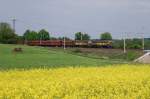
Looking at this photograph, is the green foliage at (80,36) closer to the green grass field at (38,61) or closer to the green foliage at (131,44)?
the green foliage at (131,44)

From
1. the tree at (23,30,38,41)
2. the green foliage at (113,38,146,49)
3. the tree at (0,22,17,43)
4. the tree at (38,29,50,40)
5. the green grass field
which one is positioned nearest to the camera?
the green grass field

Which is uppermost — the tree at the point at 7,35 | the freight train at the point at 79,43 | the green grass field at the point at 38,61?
the tree at the point at 7,35

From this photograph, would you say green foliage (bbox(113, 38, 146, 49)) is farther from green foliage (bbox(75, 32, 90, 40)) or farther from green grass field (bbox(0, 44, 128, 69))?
green grass field (bbox(0, 44, 128, 69))

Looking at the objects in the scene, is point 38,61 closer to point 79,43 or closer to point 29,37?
point 79,43

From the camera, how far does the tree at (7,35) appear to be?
3995 inches

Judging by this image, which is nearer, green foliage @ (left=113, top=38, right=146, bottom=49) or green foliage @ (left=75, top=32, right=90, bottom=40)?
green foliage @ (left=113, top=38, right=146, bottom=49)

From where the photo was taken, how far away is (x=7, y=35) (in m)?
105

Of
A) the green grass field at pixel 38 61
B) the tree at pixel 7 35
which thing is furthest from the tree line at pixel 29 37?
the green grass field at pixel 38 61

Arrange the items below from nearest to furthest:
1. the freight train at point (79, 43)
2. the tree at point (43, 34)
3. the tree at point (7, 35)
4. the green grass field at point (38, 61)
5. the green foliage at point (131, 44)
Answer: the green grass field at point (38, 61) → the freight train at point (79, 43) → the green foliage at point (131, 44) → the tree at point (7, 35) → the tree at point (43, 34)

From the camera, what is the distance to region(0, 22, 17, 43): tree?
10146 centimetres

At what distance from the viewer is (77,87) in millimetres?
18656

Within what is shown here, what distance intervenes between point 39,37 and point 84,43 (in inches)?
1069

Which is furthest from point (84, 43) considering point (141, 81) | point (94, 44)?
point (141, 81)

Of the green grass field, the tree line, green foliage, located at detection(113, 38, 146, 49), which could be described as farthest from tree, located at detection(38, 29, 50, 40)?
the green grass field
